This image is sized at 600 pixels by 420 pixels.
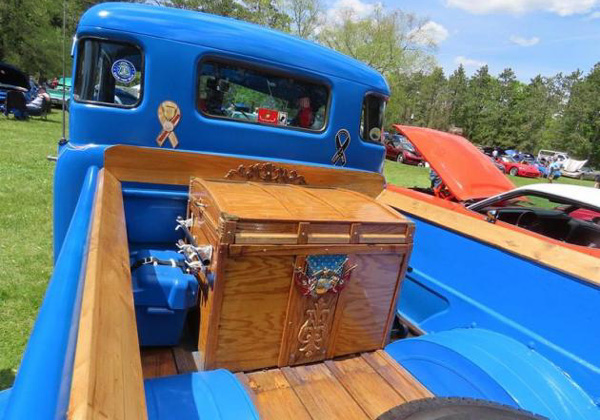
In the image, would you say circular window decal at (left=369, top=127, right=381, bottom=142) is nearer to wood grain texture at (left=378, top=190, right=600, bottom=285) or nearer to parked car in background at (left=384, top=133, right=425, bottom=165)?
wood grain texture at (left=378, top=190, right=600, bottom=285)

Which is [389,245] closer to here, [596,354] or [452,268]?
[452,268]

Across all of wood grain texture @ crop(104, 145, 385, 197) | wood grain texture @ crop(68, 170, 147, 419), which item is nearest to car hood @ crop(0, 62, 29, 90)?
wood grain texture @ crop(104, 145, 385, 197)

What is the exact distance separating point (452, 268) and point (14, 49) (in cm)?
3210

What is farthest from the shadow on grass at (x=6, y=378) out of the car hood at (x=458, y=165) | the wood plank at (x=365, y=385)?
the car hood at (x=458, y=165)

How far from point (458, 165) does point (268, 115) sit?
250 cm

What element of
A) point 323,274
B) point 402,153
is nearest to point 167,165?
point 323,274

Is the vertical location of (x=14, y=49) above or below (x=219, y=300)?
above

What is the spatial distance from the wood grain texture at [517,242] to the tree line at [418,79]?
12.8 m

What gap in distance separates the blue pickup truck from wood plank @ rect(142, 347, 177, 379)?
0.01 m

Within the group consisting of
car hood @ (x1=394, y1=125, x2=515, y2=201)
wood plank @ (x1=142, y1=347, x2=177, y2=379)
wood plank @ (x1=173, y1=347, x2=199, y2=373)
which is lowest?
wood plank @ (x1=142, y1=347, x2=177, y2=379)

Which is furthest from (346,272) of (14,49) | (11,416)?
(14,49)

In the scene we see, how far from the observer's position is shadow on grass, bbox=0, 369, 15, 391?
2539 mm

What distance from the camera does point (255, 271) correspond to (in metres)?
1.92

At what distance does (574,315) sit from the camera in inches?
77.1
